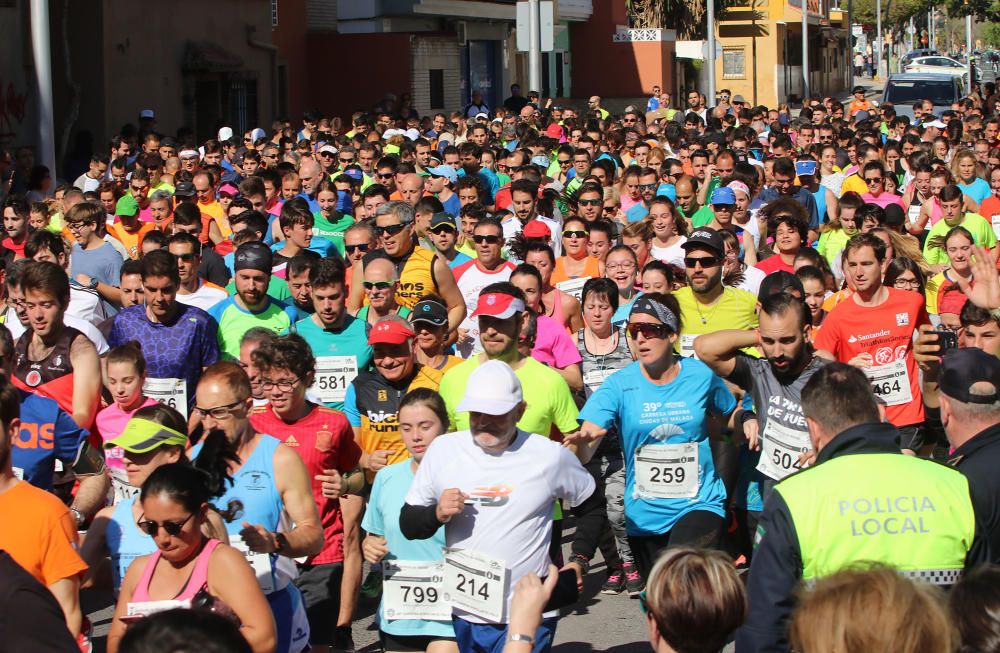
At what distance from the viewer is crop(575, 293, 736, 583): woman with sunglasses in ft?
22.1

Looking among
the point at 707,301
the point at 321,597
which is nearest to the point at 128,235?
the point at 707,301

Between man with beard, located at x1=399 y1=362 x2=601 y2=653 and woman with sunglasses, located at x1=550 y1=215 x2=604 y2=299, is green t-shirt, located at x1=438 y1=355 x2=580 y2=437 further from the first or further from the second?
woman with sunglasses, located at x1=550 y1=215 x2=604 y2=299

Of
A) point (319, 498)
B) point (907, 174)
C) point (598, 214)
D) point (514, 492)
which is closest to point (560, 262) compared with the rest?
point (598, 214)

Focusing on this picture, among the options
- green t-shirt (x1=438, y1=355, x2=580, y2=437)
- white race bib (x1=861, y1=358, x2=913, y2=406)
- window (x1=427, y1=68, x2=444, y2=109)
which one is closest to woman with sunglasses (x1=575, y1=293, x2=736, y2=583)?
green t-shirt (x1=438, y1=355, x2=580, y2=437)

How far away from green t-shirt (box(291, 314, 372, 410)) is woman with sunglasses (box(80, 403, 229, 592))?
2.36m

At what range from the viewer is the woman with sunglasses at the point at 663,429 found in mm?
6742

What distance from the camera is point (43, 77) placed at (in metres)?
17.4

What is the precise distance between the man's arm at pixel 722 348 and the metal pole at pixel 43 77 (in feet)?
39.1

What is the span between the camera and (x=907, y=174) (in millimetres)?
17531

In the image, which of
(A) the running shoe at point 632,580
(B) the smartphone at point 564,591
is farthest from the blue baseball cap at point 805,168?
(B) the smartphone at point 564,591

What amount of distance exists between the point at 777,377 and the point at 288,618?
2601 millimetres

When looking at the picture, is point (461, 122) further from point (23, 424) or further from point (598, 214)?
point (23, 424)

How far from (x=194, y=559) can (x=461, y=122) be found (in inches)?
791

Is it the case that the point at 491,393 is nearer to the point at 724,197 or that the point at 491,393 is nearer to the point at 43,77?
the point at 724,197
